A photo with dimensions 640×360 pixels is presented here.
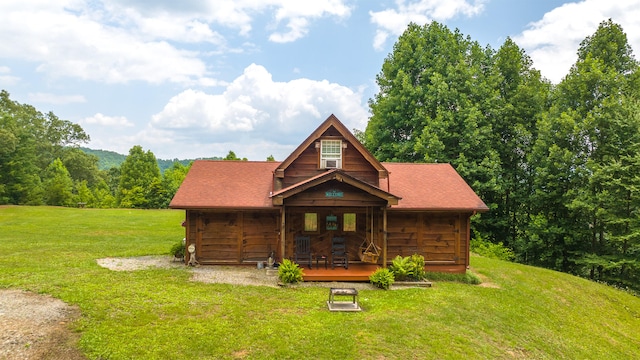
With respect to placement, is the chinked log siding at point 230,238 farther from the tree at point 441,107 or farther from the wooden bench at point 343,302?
the tree at point 441,107

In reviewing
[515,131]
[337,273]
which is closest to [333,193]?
[337,273]

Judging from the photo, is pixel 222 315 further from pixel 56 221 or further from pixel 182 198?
pixel 56 221

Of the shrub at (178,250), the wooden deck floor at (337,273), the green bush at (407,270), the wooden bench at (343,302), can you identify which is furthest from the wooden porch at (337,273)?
the shrub at (178,250)

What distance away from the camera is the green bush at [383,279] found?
13.3 metres

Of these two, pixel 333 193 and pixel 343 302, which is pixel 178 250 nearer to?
pixel 333 193

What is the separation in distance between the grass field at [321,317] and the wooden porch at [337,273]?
1274 mm

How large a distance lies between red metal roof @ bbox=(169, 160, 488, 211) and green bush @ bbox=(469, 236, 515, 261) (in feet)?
27.1

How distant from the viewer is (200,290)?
11938mm

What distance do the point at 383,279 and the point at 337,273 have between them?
185 cm

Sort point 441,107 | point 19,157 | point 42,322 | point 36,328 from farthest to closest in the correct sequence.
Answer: point 19,157
point 441,107
point 42,322
point 36,328

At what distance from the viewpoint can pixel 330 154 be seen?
16078 mm

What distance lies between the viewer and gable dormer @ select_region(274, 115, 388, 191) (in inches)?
623

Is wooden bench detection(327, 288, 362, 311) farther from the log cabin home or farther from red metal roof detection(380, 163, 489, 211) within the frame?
red metal roof detection(380, 163, 489, 211)

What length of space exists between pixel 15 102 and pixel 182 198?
50.4 m
